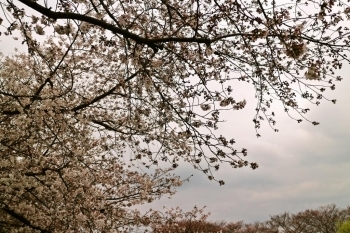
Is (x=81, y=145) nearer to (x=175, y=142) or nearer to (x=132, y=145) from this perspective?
(x=132, y=145)

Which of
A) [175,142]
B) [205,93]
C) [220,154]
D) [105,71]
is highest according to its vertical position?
[105,71]

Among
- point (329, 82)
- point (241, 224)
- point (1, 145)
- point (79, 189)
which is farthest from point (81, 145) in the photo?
point (241, 224)

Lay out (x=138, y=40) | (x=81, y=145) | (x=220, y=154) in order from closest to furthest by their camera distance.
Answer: (x=138, y=40)
(x=220, y=154)
(x=81, y=145)

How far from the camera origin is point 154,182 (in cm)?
908

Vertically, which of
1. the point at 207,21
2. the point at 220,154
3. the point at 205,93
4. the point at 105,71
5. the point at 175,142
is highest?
the point at 105,71

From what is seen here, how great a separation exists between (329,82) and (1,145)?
4.60 meters

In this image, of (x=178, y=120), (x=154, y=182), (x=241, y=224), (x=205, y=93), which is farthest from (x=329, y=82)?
(x=241, y=224)

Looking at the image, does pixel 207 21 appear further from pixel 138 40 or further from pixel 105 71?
pixel 105 71

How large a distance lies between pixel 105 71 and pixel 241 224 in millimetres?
31243

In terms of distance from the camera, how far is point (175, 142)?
5418 millimetres

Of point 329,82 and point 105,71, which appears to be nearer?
point 329,82

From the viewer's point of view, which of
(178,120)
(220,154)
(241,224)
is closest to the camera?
(220,154)

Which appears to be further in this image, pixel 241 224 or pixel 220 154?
pixel 241 224

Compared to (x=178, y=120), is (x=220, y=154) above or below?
below
